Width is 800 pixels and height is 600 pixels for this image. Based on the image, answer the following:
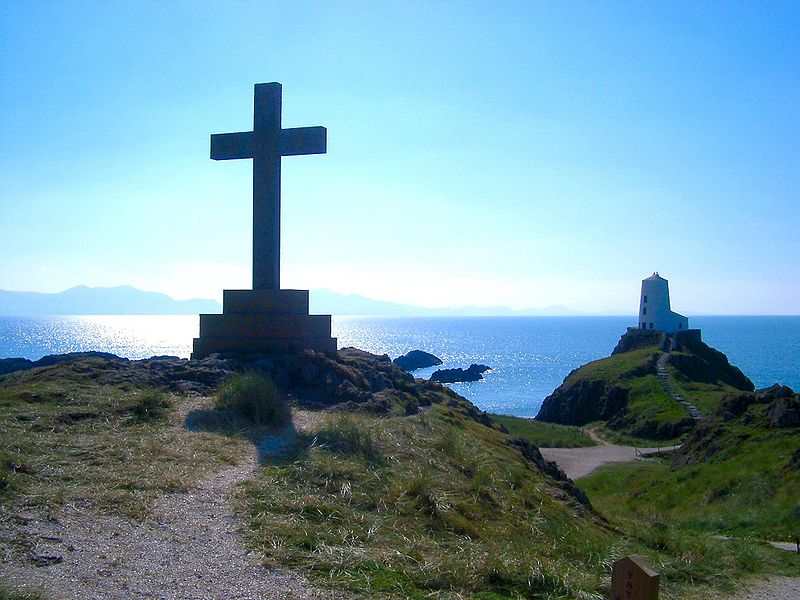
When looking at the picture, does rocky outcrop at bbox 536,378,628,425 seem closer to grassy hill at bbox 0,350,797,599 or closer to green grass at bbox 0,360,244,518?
grassy hill at bbox 0,350,797,599

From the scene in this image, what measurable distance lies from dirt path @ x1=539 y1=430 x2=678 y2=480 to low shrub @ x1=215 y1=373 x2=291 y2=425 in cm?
1592

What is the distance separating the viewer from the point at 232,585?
4953 millimetres

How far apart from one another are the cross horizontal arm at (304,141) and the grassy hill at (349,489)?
4.42 m

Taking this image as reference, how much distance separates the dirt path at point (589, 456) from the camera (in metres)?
25.5

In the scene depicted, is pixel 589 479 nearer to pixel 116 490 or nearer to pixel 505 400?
pixel 116 490

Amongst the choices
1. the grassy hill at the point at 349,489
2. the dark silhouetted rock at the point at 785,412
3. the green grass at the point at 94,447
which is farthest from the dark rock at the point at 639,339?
the green grass at the point at 94,447

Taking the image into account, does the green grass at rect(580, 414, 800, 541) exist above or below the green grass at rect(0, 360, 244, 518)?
below

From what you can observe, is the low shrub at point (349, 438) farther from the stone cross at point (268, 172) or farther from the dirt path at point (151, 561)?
the stone cross at point (268, 172)

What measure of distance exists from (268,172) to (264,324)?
→ 9.36 ft

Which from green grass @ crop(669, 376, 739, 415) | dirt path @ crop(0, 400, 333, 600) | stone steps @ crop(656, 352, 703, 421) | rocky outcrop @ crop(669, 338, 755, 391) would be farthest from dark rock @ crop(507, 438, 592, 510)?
rocky outcrop @ crop(669, 338, 755, 391)

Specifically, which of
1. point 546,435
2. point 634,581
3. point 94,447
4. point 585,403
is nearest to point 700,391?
point 585,403

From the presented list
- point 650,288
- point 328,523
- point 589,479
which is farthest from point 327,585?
point 650,288

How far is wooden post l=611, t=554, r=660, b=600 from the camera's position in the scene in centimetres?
329

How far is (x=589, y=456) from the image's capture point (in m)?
29.1
